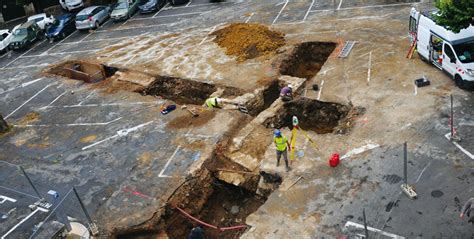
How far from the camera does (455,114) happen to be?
15578 millimetres

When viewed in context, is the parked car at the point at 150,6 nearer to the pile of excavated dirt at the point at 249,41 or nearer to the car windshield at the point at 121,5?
the car windshield at the point at 121,5

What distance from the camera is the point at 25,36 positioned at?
32.5 metres

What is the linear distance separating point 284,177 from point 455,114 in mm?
6932

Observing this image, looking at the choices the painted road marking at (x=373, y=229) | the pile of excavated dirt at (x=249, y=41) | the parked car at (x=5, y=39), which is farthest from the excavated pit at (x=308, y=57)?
the parked car at (x=5, y=39)

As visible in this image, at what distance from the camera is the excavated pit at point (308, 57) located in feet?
75.3

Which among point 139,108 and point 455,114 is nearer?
point 455,114

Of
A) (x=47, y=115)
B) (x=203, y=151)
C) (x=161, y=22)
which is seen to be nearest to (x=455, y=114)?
(x=203, y=151)

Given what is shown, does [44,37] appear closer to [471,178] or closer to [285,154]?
[285,154]

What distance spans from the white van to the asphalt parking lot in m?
1.04

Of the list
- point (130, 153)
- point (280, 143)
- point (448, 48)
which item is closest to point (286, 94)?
point (280, 143)

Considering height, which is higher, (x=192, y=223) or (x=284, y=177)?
(x=284, y=177)

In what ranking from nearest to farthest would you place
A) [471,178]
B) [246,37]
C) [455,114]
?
1. [471,178]
2. [455,114]
3. [246,37]

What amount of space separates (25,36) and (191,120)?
20863 mm

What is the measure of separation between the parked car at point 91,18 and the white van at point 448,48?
79.4 feet
